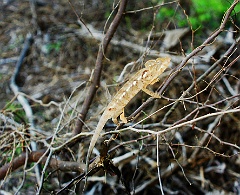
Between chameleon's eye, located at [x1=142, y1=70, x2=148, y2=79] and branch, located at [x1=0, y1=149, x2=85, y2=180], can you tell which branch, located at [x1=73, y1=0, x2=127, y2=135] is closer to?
branch, located at [x1=0, y1=149, x2=85, y2=180]

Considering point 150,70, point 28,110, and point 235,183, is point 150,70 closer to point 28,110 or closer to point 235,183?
point 235,183

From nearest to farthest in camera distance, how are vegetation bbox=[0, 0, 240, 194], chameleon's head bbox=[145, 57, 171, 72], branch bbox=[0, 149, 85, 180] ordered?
chameleon's head bbox=[145, 57, 171, 72]
vegetation bbox=[0, 0, 240, 194]
branch bbox=[0, 149, 85, 180]

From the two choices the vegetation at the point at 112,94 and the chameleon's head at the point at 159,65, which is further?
the vegetation at the point at 112,94

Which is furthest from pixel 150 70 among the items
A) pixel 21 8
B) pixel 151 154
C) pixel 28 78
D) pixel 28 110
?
pixel 21 8

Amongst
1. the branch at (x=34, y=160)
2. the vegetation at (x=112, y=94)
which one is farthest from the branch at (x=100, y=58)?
the branch at (x=34, y=160)

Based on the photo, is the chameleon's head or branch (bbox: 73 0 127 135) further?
branch (bbox: 73 0 127 135)

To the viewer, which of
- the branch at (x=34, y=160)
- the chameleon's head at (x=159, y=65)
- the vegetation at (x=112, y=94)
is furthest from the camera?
the branch at (x=34, y=160)

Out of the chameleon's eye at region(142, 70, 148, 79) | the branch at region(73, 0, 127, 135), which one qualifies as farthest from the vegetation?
the chameleon's eye at region(142, 70, 148, 79)

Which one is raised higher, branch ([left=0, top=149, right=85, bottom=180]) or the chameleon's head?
the chameleon's head

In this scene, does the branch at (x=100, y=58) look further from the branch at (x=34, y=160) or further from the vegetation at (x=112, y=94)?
the branch at (x=34, y=160)

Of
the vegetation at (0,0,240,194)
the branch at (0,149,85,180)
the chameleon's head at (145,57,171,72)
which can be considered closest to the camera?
the chameleon's head at (145,57,171,72)

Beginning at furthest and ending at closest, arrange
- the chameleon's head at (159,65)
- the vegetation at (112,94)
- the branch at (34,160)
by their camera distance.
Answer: the branch at (34,160) → the vegetation at (112,94) → the chameleon's head at (159,65)
